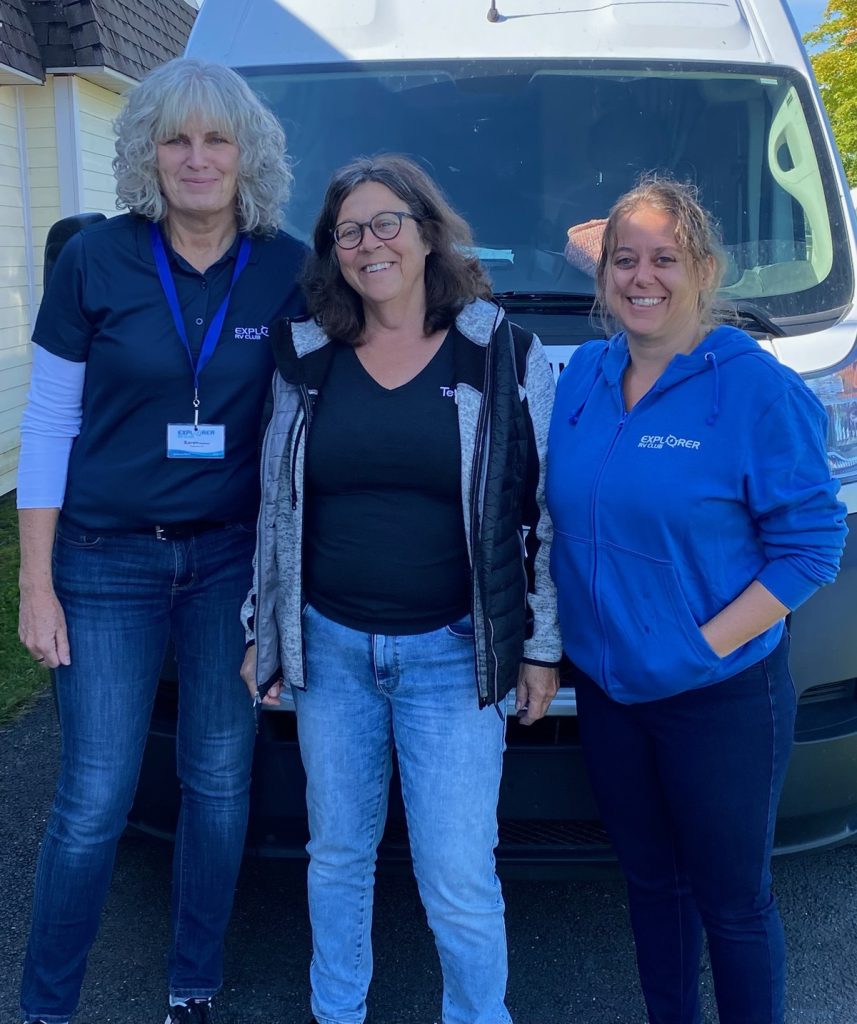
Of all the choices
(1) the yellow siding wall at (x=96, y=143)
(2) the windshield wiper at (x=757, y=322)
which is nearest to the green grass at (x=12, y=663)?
(2) the windshield wiper at (x=757, y=322)

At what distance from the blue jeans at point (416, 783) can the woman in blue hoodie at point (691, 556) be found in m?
0.27

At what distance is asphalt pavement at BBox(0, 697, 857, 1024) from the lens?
Answer: 275 centimetres

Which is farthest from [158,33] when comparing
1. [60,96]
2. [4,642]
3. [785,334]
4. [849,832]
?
[849,832]

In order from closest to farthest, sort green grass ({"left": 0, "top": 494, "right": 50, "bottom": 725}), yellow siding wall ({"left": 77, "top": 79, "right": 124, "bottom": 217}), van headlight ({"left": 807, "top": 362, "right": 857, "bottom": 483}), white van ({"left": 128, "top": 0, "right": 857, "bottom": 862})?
van headlight ({"left": 807, "top": 362, "right": 857, "bottom": 483})
white van ({"left": 128, "top": 0, "right": 857, "bottom": 862})
green grass ({"left": 0, "top": 494, "right": 50, "bottom": 725})
yellow siding wall ({"left": 77, "top": 79, "right": 124, "bottom": 217})

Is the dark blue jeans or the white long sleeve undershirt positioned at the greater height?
the white long sleeve undershirt

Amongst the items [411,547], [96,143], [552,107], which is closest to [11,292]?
[96,143]

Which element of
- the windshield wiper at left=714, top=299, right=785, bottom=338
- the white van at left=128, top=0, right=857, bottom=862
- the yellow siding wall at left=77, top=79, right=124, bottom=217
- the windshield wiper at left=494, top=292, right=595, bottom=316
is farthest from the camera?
the yellow siding wall at left=77, top=79, right=124, bottom=217

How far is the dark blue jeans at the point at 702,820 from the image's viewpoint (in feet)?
6.93

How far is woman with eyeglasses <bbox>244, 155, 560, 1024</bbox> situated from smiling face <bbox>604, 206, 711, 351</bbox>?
0.23m

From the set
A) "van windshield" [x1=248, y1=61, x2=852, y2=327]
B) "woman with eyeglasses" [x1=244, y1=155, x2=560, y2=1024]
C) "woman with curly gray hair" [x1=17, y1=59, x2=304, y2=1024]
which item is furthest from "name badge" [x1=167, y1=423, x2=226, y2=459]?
"van windshield" [x1=248, y1=61, x2=852, y2=327]

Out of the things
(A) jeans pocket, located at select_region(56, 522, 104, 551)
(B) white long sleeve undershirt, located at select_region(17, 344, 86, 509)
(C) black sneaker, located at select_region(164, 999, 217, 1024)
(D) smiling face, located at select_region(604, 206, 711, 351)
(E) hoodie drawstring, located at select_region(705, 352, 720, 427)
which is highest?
(D) smiling face, located at select_region(604, 206, 711, 351)

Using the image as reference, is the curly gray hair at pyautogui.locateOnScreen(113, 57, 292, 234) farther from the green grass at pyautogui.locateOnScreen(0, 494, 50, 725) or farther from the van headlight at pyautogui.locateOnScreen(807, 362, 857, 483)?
the green grass at pyautogui.locateOnScreen(0, 494, 50, 725)

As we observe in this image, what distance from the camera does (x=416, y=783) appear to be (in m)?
2.26

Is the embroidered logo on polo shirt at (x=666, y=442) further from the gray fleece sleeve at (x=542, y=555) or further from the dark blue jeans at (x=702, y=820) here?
the dark blue jeans at (x=702, y=820)
